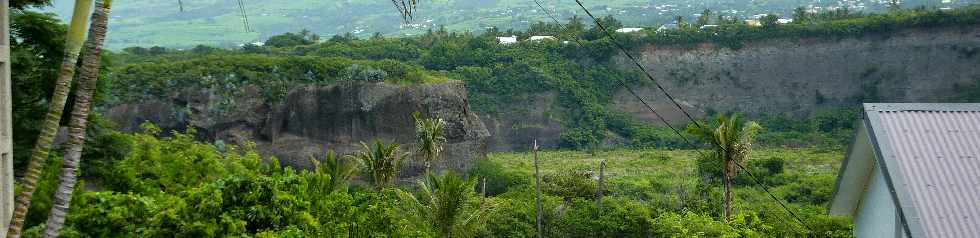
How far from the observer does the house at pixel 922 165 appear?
872 cm

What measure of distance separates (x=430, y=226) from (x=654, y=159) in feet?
158

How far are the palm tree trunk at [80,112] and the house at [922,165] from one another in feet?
22.5

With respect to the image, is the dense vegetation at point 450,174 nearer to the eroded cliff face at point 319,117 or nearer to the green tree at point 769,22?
the green tree at point 769,22

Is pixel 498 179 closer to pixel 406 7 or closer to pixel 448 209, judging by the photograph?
pixel 448 209

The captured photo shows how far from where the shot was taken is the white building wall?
32.6 feet

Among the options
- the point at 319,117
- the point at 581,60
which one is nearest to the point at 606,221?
the point at 319,117

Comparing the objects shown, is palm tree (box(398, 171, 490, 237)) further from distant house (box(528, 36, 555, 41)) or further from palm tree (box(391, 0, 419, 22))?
distant house (box(528, 36, 555, 41))

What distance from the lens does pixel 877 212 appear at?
34.6 ft

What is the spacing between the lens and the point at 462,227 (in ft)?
98.5

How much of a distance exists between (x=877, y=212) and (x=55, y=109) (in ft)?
24.9

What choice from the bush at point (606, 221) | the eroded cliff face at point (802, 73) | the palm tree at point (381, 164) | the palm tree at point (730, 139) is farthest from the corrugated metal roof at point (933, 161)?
the eroded cliff face at point (802, 73)

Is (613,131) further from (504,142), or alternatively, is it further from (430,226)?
(430,226)

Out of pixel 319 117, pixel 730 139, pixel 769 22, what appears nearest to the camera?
pixel 730 139

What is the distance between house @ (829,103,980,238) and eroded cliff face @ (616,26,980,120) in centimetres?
8074
